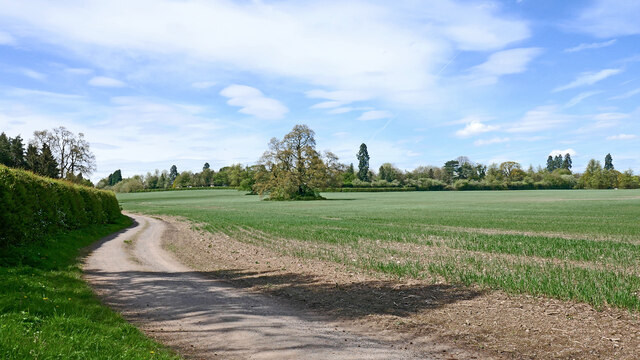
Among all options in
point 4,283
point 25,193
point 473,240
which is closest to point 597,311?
point 473,240

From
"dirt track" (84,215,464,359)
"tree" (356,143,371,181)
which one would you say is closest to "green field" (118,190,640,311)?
→ "dirt track" (84,215,464,359)

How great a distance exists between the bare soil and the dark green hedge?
24.4 feet

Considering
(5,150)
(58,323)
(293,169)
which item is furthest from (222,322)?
(5,150)

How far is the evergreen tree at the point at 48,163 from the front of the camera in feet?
226

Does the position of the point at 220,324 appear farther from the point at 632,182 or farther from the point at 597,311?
the point at 632,182

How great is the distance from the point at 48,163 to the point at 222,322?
7812cm

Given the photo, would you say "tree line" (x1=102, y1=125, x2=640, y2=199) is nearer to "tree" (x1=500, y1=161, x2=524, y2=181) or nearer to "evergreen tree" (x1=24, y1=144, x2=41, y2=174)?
"tree" (x1=500, y1=161, x2=524, y2=181)

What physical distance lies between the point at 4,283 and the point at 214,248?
10.2 metres

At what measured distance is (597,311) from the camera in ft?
26.5

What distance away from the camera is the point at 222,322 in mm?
7641

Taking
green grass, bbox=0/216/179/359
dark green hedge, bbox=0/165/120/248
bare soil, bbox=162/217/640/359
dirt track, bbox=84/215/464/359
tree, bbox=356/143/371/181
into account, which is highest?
tree, bbox=356/143/371/181

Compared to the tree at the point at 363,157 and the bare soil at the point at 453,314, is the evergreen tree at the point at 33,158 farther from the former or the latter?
the tree at the point at 363,157

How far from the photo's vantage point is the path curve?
627 centimetres

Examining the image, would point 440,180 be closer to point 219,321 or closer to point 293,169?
point 293,169
